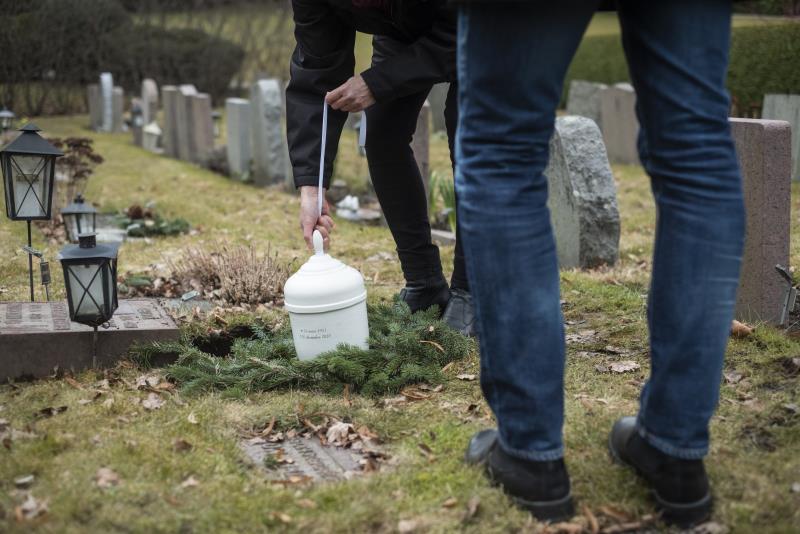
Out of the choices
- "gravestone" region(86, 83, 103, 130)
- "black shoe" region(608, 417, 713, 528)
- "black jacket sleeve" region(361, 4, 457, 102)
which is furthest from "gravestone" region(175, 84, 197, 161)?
"black shoe" region(608, 417, 713, 528)

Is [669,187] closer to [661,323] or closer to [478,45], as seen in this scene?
[661,323]

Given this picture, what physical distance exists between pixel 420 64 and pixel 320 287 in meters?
0.75

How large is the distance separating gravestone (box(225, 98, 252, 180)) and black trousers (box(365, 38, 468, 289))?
550 centimetres

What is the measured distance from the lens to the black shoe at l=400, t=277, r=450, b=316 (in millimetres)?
3205

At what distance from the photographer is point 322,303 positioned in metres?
2.64

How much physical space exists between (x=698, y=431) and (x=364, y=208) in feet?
17.6

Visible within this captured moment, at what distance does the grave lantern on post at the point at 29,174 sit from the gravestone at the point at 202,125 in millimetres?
5927

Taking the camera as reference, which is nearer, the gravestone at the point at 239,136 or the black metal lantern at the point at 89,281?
the black metal lantern at the point at 89,281

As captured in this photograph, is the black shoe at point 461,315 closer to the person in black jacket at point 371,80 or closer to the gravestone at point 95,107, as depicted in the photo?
the person in black jacket at point 371,80

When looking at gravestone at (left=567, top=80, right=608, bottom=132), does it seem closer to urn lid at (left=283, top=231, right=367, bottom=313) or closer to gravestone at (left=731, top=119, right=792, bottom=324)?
gravestone at (left=731, top=119, right=792, bottom=324)

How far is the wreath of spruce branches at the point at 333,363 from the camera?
2611 millimetres

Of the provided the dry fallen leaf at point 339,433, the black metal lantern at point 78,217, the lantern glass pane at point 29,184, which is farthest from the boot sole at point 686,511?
the black metal lantern at point 78,217

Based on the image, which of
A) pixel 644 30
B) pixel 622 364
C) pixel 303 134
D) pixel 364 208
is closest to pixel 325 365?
pixel 303 134

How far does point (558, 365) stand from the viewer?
170cm
